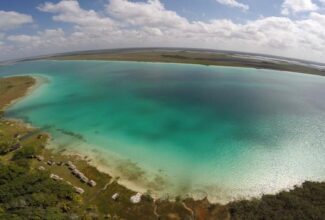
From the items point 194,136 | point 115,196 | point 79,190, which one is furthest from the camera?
point 194,136

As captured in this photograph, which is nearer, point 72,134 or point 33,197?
point 33,197

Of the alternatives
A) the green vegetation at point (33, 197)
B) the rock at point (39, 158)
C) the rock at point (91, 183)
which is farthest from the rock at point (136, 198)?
the rock at point (39, 158)

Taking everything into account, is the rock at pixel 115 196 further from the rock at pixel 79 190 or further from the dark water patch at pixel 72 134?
the dark water patch at pixel 72 134

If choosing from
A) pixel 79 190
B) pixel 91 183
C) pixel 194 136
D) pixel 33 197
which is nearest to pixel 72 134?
pixel 91 183

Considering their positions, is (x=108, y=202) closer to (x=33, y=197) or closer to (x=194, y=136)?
(x=33, y=197)

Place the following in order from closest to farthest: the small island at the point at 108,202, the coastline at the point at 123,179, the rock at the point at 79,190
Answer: the small island at the point at 108,202, the coastline at the point at 123,179, the rock at the point at 79,190

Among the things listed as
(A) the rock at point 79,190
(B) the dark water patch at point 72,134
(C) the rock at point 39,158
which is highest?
(B) the dark water patch at point 72,134

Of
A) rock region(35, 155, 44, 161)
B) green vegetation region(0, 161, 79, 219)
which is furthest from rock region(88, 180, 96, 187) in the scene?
rock region(35, 155, 44, 161)

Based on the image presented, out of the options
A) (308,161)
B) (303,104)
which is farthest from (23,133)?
(303,104)
